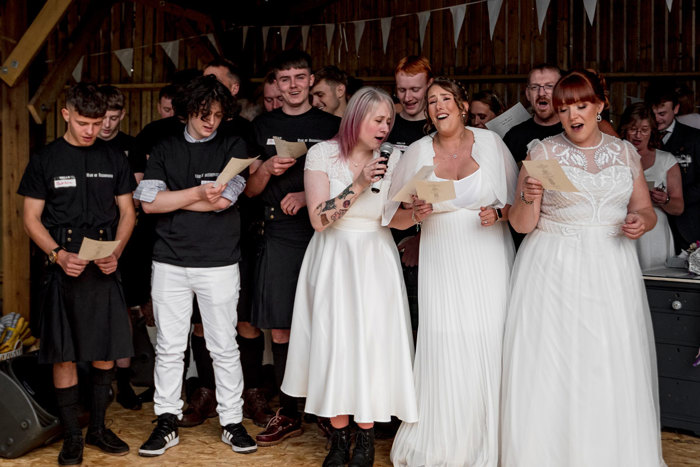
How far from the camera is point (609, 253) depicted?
3309 mm

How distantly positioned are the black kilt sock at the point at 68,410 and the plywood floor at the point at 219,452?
6.6 inches

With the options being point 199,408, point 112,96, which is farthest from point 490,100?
point 199,408

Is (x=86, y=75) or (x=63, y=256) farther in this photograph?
(x=86, y=75)

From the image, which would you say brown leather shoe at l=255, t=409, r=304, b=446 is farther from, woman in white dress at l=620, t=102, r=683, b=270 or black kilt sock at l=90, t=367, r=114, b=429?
woman in white dress at l=620, t=102, r=683, b=270

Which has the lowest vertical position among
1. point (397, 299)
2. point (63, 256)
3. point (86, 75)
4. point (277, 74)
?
point (397, 299)

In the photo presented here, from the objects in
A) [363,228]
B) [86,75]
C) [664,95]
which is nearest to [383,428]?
[363,228]

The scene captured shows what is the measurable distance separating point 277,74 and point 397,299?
56.4 inches

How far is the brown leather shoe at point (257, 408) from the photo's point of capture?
427cm

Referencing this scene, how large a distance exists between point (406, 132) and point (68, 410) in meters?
2.33

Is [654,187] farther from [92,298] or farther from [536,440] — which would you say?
[92,298]

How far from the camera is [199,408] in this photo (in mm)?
4340

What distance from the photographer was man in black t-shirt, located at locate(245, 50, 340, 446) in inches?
158

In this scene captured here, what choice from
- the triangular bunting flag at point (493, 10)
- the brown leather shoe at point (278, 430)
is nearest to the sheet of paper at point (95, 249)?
the brown leather shoe at point (278, 430)

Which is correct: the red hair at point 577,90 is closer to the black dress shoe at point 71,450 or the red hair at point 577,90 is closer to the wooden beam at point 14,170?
the black dress shoe at point 71,450
